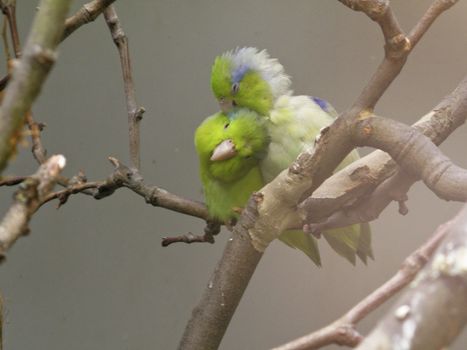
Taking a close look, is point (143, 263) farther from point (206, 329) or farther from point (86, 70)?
point (206, 329)

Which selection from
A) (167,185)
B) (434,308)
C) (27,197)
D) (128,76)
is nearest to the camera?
(434,308)

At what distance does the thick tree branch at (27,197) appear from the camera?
20.5 inches

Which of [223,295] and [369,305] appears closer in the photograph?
[369,305]

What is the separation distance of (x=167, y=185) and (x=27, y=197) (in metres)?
1.29

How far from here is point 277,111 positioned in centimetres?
147

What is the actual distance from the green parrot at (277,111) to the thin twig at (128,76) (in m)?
0.22

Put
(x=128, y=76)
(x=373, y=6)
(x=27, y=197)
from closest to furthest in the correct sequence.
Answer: (x=27, y=197) → (x=373, y=6) → (x=128, y=76)

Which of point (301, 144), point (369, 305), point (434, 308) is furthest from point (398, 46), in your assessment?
point (301, 144)

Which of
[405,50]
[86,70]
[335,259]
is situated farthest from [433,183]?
[86,70]

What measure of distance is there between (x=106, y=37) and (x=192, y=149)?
1.16ft

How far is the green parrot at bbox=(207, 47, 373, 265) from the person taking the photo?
1.40 metres

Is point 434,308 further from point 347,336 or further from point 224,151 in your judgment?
point 224,151

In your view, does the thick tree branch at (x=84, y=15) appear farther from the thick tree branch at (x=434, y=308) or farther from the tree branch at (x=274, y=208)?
the thick tree branch at (x=434, y=308)

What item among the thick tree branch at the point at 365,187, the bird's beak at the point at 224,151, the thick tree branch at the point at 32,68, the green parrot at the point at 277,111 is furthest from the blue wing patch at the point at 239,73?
the thick tree branch at the point at 32,68
